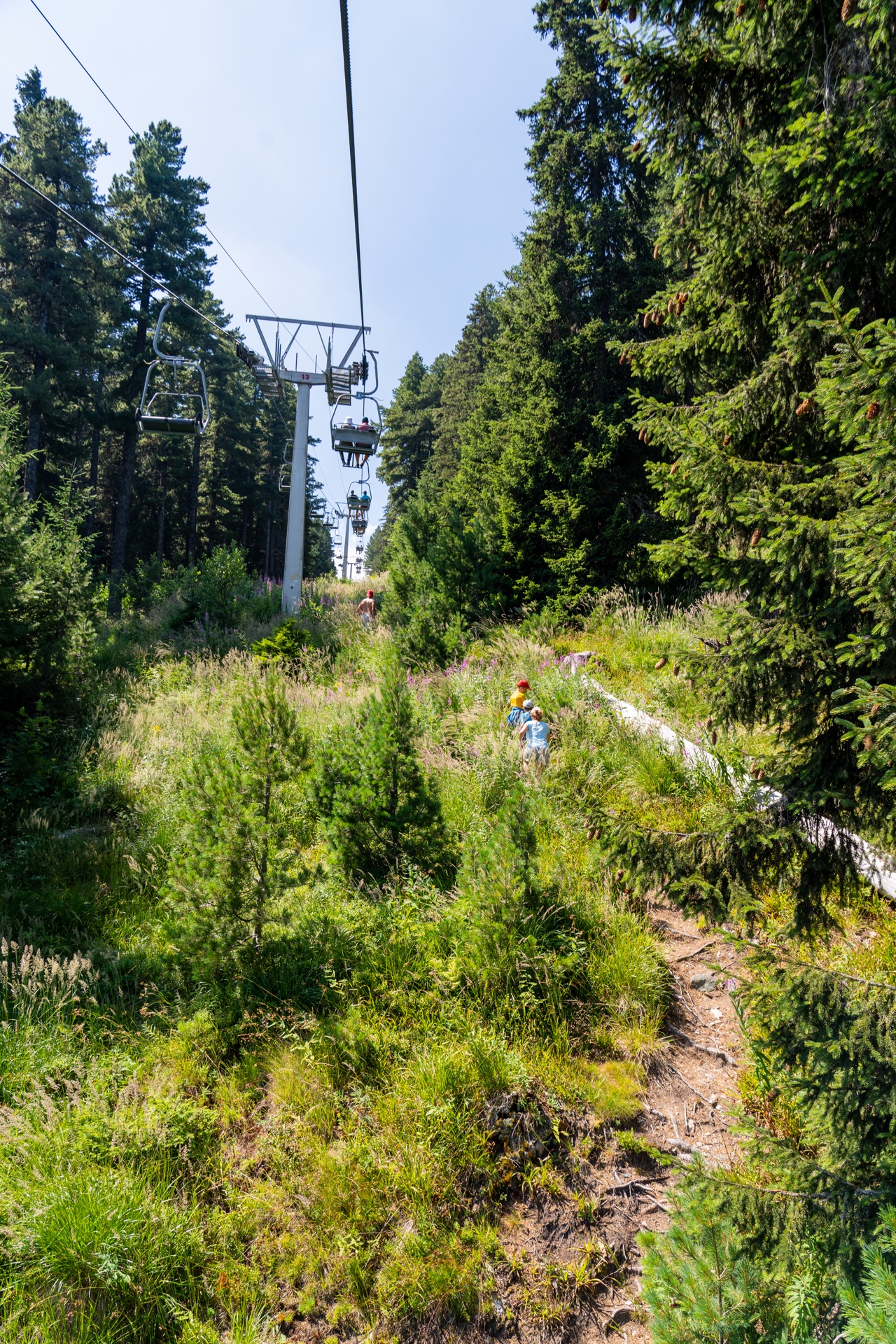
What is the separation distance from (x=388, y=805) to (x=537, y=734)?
1.96 metres

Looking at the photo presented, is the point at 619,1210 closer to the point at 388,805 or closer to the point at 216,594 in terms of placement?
the point at 388,805

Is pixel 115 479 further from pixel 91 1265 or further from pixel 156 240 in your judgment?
pixel 91 1265

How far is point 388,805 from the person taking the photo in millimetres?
4699

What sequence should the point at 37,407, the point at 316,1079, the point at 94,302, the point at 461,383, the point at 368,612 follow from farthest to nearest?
the point at 461,383, the point at 94,302, the point at 37,407, the point at 368,612, the point at 316,1079

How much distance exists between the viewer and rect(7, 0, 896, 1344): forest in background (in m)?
2.05

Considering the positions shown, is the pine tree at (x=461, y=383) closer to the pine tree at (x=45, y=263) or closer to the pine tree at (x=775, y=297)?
the pine tree at (x=45, y=263)

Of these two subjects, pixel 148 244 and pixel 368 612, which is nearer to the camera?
pixel 368 612

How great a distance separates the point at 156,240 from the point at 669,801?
28.8 m

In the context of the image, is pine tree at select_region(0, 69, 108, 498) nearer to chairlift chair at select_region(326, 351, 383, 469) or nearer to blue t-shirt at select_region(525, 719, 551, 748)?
chairlift chair at select_region(326, 351, 383, 469)

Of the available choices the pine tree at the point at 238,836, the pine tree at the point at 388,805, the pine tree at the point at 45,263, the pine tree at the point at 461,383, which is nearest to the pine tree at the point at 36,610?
the pine tree at the point at 238,836

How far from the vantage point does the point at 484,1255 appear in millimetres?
2629

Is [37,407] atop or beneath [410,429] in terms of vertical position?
beneath

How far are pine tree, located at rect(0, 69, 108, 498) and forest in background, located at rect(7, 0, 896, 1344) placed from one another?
17616mm

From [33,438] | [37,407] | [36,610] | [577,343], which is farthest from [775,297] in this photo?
[33,438]
